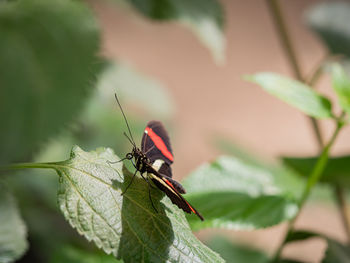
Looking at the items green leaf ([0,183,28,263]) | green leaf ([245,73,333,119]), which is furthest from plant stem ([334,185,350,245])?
green leaf ([0,183,28,263])

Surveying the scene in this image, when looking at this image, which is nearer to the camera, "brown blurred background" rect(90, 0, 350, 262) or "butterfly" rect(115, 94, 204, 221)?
"butterfly" rect(115, 94, 204, 221)

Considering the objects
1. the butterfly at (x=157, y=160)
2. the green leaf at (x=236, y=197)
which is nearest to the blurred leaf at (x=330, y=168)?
the green leaf at (x=236, y=197)

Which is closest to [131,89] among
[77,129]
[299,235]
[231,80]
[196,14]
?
[196,14]

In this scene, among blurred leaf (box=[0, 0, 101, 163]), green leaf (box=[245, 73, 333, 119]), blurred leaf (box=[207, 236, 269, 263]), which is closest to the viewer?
blurred leaf (box=[0, 0, 101, 163])

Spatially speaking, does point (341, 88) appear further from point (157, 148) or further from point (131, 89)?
point (131, 89)

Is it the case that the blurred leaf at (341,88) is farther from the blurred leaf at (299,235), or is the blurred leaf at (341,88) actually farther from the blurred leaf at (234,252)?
the blurred leaf at (234,252)

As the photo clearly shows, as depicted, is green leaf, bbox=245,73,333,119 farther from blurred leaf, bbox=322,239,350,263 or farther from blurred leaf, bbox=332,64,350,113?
blurred leaf, bbox=322,239,350,263
